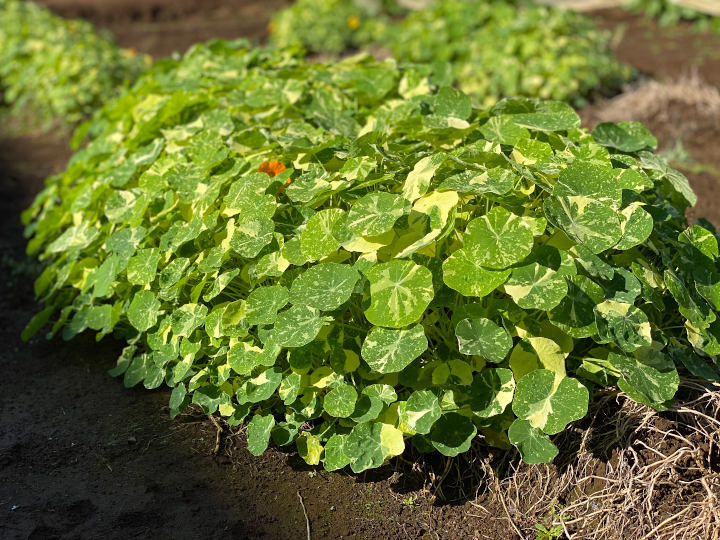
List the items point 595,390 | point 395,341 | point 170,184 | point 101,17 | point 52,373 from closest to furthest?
point 395,341 < point 595,390 < point 170,184 < point 52,373 < point 101,17

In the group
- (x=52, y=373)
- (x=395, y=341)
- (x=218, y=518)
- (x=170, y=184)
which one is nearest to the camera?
(x=395, y=341)

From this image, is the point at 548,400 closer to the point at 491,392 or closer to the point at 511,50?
the point at 491,392

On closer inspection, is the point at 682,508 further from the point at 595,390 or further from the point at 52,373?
the point at 52,373

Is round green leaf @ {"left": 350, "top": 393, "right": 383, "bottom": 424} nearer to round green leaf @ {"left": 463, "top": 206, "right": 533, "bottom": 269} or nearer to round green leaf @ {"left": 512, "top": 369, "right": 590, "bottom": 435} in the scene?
round green leaf @ {"left": 512, "top": 369, "right": 590, "bottom": 435}

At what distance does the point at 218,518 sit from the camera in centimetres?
207

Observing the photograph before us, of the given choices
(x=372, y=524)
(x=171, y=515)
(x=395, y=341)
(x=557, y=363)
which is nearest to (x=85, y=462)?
(x=171, y=515)

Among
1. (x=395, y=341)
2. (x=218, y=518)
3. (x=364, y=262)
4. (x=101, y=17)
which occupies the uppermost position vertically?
(x=364, y=262)

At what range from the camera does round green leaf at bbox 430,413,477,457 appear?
2000 millimetres

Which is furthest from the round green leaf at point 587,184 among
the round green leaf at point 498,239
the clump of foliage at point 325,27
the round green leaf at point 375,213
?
the clump of foliage at point 325,27

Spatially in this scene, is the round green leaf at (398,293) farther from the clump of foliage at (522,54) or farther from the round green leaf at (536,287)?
the clump of foliage at (522,54)

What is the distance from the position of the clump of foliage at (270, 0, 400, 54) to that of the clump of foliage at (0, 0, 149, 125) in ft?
5.08

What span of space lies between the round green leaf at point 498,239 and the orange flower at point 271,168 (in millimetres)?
758

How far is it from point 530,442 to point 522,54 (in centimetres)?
363

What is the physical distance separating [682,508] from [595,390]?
1.25 ft
